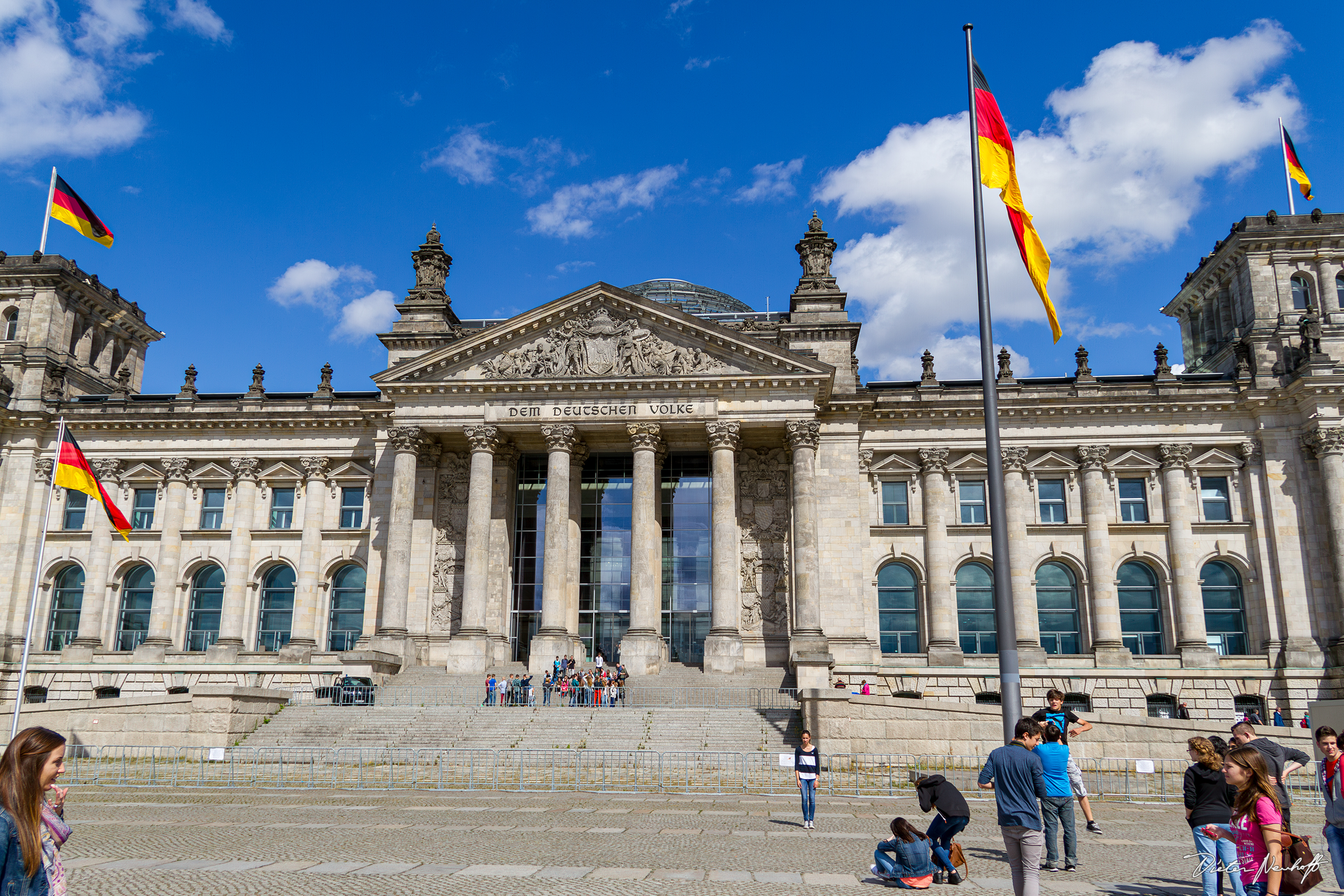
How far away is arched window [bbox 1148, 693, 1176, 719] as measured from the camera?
45.1m

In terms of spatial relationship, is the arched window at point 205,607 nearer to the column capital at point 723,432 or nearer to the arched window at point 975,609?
the column capital at point 723,432

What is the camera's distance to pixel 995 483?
18.5 metres

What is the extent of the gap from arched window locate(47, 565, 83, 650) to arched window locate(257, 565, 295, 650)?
9506 millimetres

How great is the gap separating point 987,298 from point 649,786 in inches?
614

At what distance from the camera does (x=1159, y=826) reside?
19.9 m

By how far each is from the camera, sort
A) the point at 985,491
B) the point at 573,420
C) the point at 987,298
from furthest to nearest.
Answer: the point at 985,491 → the point at 573,420 → the point at 987,298

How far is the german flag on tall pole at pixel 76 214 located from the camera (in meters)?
45.8

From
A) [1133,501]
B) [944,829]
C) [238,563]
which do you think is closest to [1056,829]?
[944,829]

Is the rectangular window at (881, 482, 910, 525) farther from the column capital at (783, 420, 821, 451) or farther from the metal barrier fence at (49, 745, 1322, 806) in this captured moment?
the metal barrier fence at (49, 745, 1322, 806)

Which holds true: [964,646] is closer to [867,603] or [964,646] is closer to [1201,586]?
[867,603]

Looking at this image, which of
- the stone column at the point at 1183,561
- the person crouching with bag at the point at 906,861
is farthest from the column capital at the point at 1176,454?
the person crouching with bag at the point at 906,861

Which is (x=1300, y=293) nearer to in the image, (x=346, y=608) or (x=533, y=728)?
(x=533, y=728)

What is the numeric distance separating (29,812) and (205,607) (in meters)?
52.3

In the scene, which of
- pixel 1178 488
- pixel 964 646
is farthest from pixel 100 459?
pixel 1178 488
